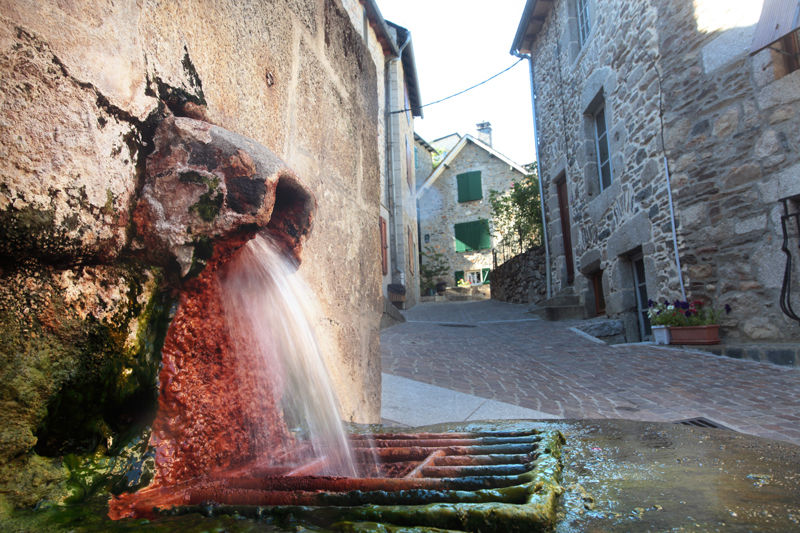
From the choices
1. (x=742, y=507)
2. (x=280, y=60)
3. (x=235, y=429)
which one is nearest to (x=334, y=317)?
(x=235, y=429)

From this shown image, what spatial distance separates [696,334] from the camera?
221 inches

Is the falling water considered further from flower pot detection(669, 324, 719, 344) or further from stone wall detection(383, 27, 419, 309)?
stone wall detection(383, 27, 419, 309)

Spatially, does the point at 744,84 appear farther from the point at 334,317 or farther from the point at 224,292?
the point at 224,292

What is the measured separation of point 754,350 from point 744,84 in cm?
280

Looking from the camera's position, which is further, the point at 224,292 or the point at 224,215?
the point at 224,292

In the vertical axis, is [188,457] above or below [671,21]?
below

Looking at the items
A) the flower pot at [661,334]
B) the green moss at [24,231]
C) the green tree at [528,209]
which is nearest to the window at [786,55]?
the flower pot at [661,334]

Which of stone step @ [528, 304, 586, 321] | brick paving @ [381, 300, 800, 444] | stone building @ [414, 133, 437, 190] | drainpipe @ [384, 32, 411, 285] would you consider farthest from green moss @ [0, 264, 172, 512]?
stone building @ [414, 133, 437, 190]

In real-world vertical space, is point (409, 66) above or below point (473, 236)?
above

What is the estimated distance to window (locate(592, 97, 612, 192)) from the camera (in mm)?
8578

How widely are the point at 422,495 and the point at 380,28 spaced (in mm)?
13373

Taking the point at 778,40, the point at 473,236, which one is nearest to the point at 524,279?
the point at 473,236

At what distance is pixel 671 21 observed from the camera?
616 centimetres

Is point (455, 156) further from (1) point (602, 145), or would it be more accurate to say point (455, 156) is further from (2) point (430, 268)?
(1) point (602, 145)
